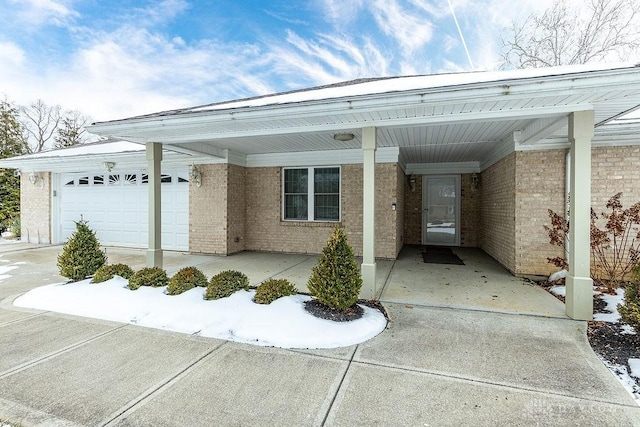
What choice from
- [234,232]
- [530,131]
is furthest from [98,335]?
[530,131]

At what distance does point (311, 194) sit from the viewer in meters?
8.70

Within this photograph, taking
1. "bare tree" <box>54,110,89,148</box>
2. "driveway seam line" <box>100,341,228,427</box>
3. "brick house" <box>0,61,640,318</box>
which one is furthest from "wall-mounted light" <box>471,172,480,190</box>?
"bare tree" <box>54,110,89,148</box>

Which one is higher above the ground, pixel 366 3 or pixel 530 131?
pixel 366 3

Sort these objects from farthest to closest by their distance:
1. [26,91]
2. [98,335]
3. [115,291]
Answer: [26,91] < [115,291] < [98,335]

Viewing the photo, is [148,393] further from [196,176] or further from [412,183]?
[412,183]

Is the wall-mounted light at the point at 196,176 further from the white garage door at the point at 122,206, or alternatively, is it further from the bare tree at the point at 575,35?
the bare tree at the point at 575,35

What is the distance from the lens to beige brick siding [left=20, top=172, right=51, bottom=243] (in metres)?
10.5

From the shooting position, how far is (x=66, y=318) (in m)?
4.01

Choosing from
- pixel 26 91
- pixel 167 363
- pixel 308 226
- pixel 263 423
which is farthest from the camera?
pixel 26 91

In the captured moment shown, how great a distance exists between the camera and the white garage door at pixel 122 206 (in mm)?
9062

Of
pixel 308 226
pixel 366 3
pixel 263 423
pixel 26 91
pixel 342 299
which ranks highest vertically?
pixel 26 91

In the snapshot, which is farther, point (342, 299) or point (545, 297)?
point (545, 297)

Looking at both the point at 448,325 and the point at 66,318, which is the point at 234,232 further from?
the point at 448,325

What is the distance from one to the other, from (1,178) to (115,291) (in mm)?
15184
